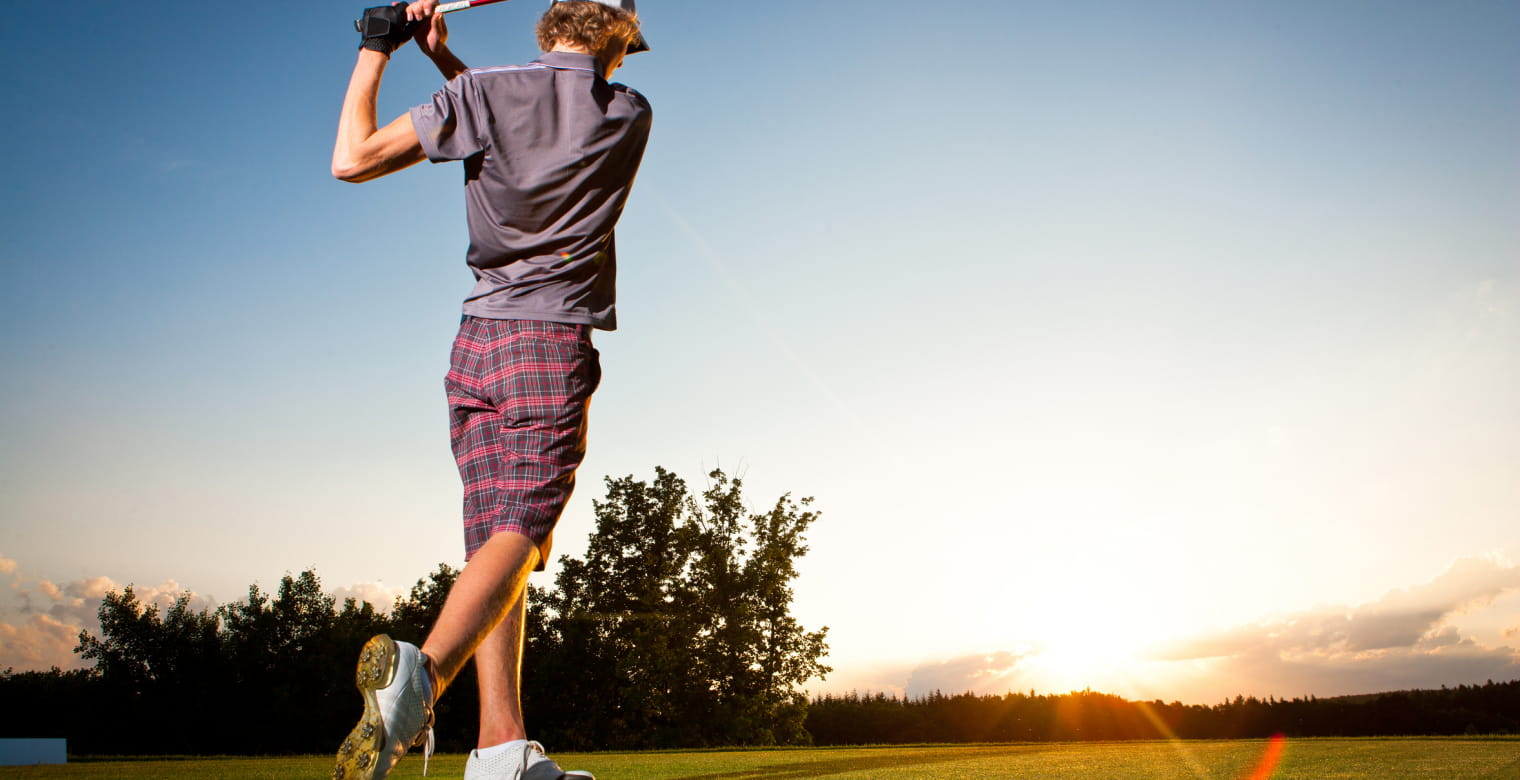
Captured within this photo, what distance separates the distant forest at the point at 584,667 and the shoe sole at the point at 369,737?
32657 mm

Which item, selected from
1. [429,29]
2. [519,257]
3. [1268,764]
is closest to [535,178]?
[519,257]

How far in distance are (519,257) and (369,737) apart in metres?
1.27

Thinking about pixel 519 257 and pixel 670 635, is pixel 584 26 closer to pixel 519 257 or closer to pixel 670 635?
pixel 519 257

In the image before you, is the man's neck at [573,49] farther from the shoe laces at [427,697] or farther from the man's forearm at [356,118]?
the shoe laces at [427,697]

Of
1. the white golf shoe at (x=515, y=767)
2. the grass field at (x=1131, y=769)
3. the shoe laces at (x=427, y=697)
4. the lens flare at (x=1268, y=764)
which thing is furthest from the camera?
the grass field at (x=1131, y=769)

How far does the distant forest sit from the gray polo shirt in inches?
1270

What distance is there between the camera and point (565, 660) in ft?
136

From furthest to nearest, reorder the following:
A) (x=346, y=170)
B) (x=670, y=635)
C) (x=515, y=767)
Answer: (x=670, y=635), (x=346, y=170), (x=515, y=767)

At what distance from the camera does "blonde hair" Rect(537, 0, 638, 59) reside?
2516mm

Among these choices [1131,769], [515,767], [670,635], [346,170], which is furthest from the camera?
[670,635]

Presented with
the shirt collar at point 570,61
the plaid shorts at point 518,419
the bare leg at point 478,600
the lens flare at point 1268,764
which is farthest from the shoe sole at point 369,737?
the lens flare at point 1268,764

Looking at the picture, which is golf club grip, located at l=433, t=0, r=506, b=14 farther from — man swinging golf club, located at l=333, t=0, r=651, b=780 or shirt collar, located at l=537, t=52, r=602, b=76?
shirt collar, located at l=537, t=52, r=602, b=76

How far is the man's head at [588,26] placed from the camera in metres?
2.52

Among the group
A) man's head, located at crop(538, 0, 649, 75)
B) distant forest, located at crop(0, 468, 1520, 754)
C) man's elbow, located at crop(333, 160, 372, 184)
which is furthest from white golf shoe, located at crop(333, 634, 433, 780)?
distant forest, located at crop(0, 468, 1520, 754)
